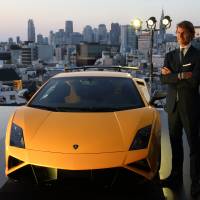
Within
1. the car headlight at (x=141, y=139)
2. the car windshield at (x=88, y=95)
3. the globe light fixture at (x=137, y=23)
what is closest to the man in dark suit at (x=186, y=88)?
the car headlight at (x=141, y=139)

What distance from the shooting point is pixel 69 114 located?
12.0 ft

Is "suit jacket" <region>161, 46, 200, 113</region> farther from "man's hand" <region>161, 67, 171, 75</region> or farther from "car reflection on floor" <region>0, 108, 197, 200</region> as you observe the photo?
"car reflection on floor" <region>0, 108, 197, 200</region>

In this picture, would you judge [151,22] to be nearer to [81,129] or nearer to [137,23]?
[137,23]

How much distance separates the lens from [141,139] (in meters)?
3.34

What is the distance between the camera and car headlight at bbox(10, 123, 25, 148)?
3336 mm

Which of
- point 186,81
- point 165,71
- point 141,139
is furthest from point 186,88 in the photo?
point 141,139

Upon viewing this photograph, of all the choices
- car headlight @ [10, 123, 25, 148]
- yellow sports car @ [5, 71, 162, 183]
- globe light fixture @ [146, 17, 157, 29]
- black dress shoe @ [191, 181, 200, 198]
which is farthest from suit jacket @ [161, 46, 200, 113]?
Answer: globe light fixture @ [146, 17, 157, 29]

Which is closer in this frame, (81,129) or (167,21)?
(81,129)

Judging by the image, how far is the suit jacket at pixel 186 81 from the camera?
3428 mm

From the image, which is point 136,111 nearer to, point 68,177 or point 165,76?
point 165,76

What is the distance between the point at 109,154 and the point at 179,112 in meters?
0.84

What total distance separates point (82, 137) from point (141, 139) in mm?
504

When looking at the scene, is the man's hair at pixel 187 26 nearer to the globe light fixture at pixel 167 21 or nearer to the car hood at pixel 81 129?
the car hood at pixel 81 129

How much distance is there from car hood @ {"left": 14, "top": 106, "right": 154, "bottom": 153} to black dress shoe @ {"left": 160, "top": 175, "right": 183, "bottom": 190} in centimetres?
63
